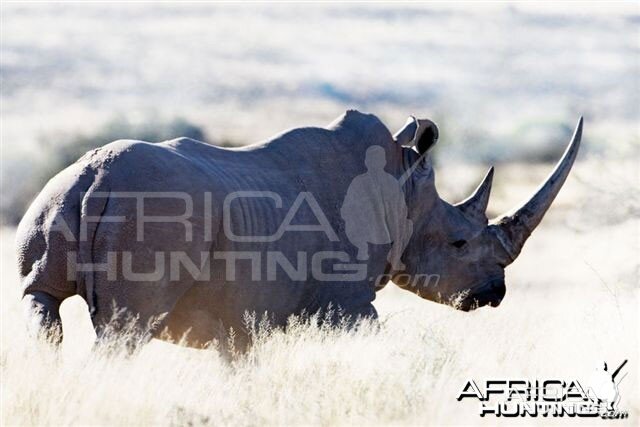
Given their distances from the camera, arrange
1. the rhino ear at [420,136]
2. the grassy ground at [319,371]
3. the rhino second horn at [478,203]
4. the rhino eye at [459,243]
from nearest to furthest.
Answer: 1. the grassy ground at [319,371]
2. the rhino ear at [420,136]
3. the rhino eye at [459,243]
4. the rhino second horn at [478,203]

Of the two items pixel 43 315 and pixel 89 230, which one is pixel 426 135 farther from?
pixel 43 315

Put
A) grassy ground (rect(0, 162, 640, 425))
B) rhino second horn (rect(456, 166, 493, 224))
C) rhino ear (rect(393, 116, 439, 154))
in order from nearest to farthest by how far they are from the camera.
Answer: grassy ground (rect(0, 162, 640, 425)) < rhino ear (rect(393, 116, 439, 154)) < rhino second horn (rect(456, 166, 493, 224))

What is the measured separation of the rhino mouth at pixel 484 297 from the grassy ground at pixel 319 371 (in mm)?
130

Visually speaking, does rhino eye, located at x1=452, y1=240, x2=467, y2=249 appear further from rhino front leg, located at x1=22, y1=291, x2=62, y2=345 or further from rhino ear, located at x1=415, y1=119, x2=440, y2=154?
rhino front leg, located at x1=22, y1=291, x2=62, y2=345

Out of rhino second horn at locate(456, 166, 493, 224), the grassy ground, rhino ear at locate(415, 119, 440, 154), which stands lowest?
the grassy ground

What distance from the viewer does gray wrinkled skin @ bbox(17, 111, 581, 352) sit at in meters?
10.9

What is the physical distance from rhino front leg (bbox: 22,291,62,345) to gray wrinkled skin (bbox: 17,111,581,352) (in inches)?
0.4

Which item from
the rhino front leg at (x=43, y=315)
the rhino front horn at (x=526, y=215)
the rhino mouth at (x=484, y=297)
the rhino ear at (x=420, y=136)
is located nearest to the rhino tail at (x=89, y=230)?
the rhino front leg at (x=43, y=315)

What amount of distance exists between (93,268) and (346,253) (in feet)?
10.3

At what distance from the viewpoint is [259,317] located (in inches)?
484

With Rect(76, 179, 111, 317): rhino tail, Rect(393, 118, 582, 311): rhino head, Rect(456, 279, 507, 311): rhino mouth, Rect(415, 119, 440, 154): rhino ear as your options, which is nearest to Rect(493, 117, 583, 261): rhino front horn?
Rect(393, 118, 582, 311): rhino head

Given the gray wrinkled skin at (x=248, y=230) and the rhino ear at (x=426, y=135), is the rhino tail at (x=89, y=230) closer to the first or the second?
the gray wrinkled skin at (x=248, y=230)

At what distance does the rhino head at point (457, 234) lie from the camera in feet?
47.4

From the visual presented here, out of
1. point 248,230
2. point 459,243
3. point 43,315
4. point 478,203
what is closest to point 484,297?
point 459,243
